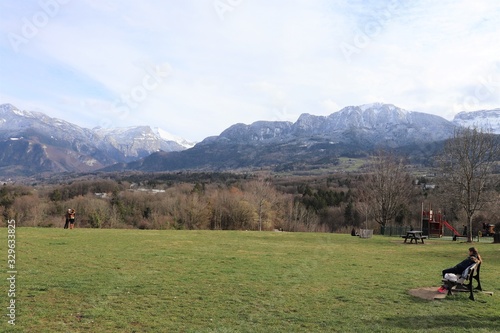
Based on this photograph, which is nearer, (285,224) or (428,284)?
(428,284)

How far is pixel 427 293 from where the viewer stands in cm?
1350

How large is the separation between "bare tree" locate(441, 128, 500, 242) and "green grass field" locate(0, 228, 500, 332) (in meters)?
23.0

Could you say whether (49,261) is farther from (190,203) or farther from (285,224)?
Answer: (285,224)

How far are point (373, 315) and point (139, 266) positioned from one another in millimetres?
9840

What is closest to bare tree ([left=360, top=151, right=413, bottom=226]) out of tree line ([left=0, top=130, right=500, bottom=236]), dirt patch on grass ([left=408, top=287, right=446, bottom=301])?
tree line ([left=0, top=130, right=500, bottom=236])

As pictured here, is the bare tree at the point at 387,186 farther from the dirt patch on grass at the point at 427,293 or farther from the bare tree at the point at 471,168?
the dirt patch on grass at the point at 427,293

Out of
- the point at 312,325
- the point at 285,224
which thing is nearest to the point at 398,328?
the point at 312,325

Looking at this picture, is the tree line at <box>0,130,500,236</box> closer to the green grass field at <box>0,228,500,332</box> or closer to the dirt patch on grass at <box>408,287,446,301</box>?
the green grass field at <box>0,228,500,332</box>

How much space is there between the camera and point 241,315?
10.4 meters

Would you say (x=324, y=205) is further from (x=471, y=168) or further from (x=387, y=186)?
(x=471, y=168)

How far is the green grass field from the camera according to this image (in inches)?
379

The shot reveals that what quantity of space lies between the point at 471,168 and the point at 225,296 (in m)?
36.6

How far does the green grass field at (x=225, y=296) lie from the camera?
31.6 feet

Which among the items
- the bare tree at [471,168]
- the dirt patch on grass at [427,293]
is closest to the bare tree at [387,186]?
the bare tree at [471,168]
